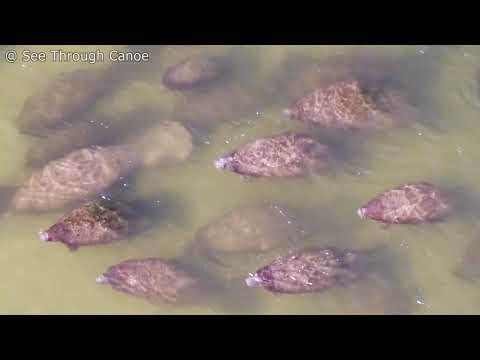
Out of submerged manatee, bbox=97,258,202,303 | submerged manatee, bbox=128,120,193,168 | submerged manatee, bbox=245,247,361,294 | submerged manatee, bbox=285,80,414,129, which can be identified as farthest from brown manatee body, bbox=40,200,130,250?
submerged manatee, bbox=285,80,414,129

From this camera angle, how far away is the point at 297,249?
8312mm

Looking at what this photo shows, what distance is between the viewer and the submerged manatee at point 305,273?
7.92 m

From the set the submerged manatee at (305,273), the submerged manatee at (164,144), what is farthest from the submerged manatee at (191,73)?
the submerged manatee at (305,273)

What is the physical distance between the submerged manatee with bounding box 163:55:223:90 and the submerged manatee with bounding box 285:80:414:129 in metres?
1.75

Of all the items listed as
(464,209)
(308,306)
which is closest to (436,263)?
(464,209)

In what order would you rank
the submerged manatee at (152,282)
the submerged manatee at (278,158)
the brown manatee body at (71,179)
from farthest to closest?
1. the submerged manatee at (278,158)
2. the brown manatee body at (71,179)
3. the submerged manatee at (152,282)

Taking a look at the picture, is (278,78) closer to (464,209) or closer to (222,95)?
(222,95)

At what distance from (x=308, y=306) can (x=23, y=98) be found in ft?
22.2

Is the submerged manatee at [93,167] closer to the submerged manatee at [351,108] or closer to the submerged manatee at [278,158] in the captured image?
the submerged manatee at [278,158]

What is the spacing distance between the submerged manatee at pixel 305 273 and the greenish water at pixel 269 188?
7.7 inches

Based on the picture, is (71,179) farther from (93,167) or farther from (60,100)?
(60,100)

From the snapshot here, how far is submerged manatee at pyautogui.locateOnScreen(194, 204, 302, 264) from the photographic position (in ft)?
27.2

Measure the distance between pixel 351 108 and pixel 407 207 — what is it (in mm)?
→ 2135

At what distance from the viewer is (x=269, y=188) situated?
348 inches
